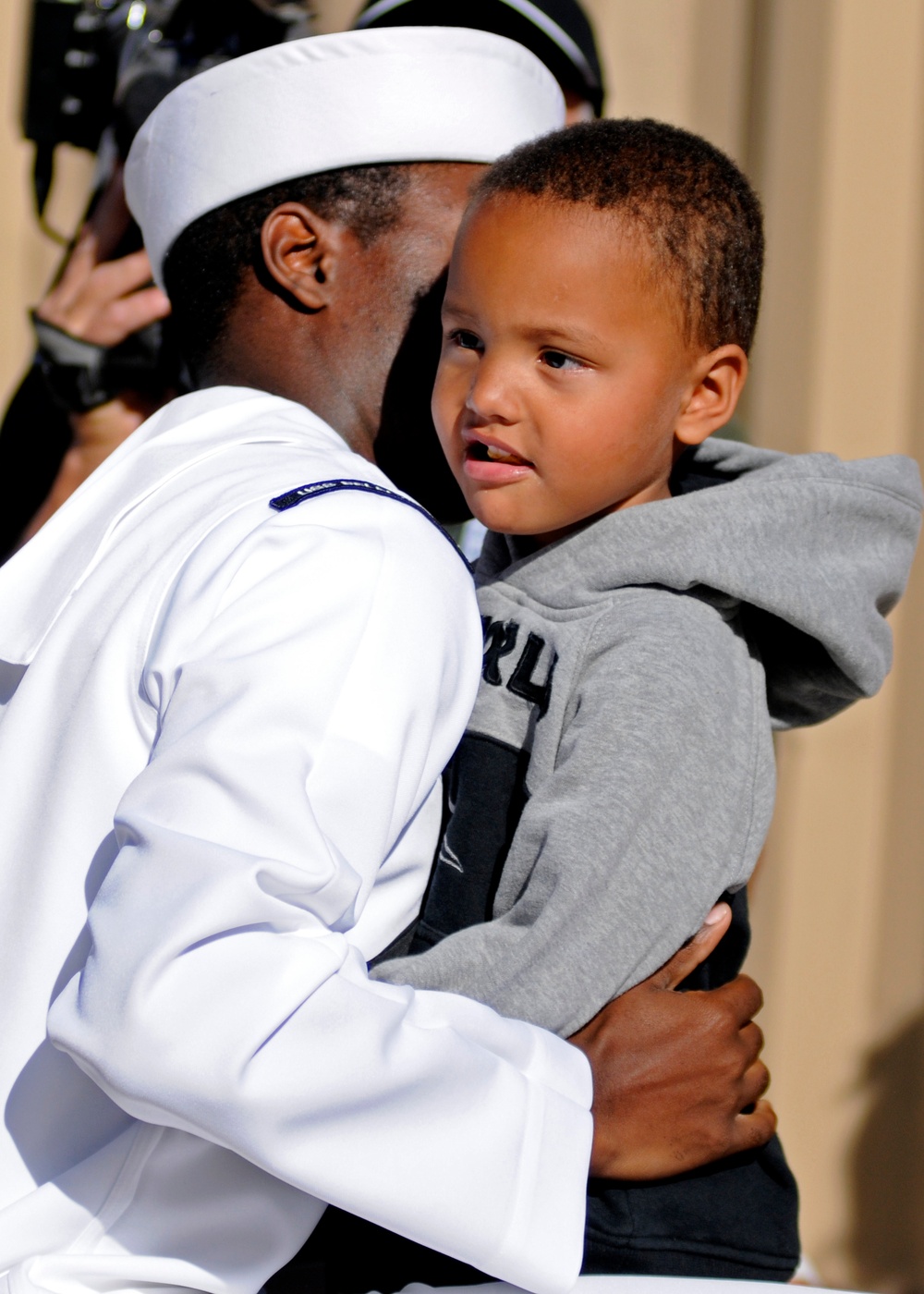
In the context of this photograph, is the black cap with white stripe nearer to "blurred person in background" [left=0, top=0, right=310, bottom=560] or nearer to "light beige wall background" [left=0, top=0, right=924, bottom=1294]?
"blurred person in background" [left=0, top=0, right=310, bottom=560]

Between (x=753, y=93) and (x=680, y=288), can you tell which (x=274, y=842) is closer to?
(x=680, y=288)

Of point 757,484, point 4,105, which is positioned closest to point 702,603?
point 757,484

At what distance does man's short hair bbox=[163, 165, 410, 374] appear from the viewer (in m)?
1.35

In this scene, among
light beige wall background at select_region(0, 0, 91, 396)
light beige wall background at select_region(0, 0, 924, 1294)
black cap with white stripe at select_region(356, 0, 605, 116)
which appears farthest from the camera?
light beige wall background at select_region(0, 0, 91, 396)

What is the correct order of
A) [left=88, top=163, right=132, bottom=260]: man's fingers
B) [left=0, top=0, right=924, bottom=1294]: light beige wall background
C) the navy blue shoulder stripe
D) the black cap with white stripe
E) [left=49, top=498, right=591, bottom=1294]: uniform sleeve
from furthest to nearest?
[left=0, top=0, right=924, bottom=1294]: light beige wall background → [left=88, top=163, right=132, bottom=260]: man's fingers → the black cap with white stripe → the navy blue shoulder stripe → [left=49, top=498, right=591, bottom=1294]: uniform sleeve

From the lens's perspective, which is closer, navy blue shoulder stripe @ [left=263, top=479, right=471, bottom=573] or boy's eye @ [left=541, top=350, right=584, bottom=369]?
navy blue shoulder stripe @ [left=263, top=479, right=471, bottom=573]

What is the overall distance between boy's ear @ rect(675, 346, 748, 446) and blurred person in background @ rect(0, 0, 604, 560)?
100 cm

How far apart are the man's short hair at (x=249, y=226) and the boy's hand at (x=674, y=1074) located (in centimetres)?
75

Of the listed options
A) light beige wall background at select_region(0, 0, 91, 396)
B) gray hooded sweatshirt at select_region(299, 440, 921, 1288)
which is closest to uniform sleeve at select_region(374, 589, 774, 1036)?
gray hooded sweatshirt at select_region(299, 440, 921, 1288)

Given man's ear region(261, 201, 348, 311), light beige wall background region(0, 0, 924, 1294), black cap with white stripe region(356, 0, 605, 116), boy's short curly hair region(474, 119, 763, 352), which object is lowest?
light beige wall background region(0, 0, 924, 1294)

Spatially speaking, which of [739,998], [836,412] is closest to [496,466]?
[739,998]

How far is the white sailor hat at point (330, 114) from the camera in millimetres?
1354

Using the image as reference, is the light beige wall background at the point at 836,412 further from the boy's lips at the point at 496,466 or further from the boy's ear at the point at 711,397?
the boy's lips at the point at 496,466

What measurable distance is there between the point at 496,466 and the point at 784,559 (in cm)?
27
